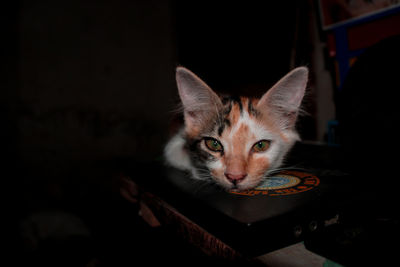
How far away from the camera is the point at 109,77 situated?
6.91 feet

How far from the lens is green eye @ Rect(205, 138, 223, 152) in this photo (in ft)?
2.29

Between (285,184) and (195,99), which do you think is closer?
(285,184)

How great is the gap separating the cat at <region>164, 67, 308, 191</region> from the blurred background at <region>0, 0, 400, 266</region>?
59 cm

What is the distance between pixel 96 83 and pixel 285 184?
1891 millimetres

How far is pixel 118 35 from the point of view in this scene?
7.01 ft

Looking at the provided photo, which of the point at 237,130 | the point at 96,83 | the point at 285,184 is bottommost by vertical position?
the point at 285,184

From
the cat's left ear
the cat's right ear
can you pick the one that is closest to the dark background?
the cat's right ear

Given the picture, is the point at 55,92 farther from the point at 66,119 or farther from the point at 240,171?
the point at 240,171

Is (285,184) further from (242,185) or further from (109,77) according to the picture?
(109,77)

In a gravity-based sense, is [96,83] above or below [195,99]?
above

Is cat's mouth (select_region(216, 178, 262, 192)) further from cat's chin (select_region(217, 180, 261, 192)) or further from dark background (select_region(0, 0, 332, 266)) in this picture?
dark background (select_region(0, 0, 332, 266))

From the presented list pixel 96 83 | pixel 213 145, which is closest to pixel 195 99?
pixel 213 145

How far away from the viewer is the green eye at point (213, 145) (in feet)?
2.29

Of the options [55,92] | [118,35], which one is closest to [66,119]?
[55,92]
